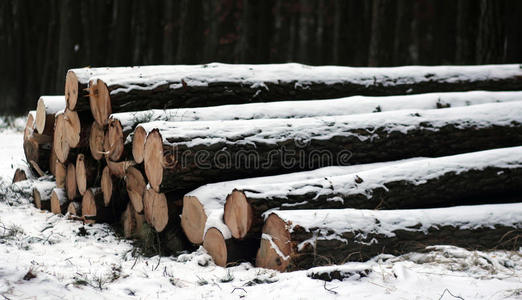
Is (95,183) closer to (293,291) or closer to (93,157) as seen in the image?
(93,157)

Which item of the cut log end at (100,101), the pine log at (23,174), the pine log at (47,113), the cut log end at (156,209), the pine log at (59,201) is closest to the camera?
the cut log end at (156,209)

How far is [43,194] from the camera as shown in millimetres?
6328

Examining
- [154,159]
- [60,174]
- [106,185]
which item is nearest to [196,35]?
[60,174]

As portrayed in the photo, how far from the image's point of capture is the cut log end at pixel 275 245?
13.0ft

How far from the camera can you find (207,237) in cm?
450

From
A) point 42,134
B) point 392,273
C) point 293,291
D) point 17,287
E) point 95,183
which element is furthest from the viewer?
point 42,134

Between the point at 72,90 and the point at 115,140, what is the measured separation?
894 mm

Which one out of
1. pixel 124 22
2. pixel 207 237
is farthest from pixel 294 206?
pixel 124 22

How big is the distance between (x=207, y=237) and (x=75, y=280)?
114 cm

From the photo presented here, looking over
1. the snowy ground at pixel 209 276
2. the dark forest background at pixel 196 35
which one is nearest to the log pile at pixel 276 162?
the snowy ground at pixel 209 276

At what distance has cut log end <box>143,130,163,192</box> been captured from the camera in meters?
4.73

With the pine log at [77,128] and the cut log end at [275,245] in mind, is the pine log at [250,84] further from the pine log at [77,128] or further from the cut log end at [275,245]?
the cut log end at [275,245]

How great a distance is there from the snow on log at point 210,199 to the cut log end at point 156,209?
0.63 ft

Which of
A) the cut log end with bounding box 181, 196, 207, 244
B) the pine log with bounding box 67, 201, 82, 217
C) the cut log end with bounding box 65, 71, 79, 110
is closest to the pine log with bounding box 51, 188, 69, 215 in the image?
the pine log with bounding box 67, 201, 82, 217
